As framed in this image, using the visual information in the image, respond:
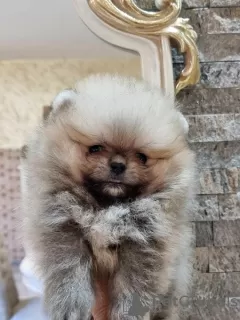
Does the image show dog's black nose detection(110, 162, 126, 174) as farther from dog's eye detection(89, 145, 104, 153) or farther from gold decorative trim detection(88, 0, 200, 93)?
→ gold decorative trim detection(88, 0, 200, 93)

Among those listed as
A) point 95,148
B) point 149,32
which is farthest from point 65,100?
point 149,32

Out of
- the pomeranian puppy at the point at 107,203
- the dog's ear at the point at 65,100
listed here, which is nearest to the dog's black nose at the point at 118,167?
the pomeranian puppy at the point at 107,203

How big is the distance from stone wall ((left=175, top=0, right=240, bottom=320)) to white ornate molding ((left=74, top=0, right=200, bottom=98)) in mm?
34

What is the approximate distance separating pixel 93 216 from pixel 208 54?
15.3 inches

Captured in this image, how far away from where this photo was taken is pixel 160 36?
747 mm

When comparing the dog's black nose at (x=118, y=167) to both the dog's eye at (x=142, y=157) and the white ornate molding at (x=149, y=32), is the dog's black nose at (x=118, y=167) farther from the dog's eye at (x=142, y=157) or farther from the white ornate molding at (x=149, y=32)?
the white ornate molding at (x=149, y=32)

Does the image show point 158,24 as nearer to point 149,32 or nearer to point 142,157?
point 149,32

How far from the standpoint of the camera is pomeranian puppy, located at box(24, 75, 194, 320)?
0.56 m

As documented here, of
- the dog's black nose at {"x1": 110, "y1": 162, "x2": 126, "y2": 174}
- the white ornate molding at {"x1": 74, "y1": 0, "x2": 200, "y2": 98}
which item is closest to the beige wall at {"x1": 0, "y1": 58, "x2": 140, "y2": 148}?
the white ornate molding at {"x1": 74, "y1": 0, "x2": 200, "y2": 98}

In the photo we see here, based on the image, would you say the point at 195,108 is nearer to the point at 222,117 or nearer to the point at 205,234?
the point at 222,117

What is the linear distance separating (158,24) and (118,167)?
30cm

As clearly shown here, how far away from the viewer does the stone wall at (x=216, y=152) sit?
782 millimetres

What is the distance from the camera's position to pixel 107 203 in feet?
1.89

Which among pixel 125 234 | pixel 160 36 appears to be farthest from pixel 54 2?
pixel 125 234
